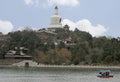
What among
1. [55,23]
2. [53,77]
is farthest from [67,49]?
[53,77]

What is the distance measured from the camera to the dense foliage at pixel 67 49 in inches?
4619

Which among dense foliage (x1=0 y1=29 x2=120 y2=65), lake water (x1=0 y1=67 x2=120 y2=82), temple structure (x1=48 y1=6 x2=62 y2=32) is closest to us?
lake water (x1=0 y1=67 x2=120 y2=82)

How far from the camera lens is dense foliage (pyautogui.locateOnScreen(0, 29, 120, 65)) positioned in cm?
11731

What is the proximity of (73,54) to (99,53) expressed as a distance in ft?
27.3

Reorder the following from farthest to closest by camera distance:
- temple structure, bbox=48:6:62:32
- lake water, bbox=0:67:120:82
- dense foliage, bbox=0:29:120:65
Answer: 1. temple structure, bbox=48:6:62:32
2. dense foliage, bbox=0:29:120:65
3. lake water, bbox=0:67:120:82

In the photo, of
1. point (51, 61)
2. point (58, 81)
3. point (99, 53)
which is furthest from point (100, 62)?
point (58, 81)

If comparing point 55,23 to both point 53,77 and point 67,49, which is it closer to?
point 67,49

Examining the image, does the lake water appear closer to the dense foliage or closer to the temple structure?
the dense foliage

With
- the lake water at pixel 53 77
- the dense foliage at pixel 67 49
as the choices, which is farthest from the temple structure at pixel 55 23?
the lake water at pixel 53 77

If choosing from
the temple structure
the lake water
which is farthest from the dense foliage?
the lake water

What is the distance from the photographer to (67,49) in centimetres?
12825

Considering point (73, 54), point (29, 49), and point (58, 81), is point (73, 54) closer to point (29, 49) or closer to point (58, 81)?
point (29, 49)

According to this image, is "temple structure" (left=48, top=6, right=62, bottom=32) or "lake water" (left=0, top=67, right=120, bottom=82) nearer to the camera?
"lake water" (left=0, top=67, right=120, bottom=82)

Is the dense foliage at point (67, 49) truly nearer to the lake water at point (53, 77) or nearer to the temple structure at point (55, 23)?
the temple structure at point (55, 23)
